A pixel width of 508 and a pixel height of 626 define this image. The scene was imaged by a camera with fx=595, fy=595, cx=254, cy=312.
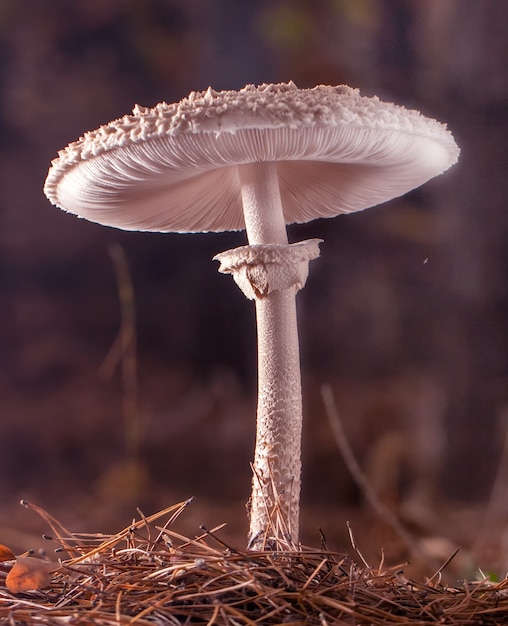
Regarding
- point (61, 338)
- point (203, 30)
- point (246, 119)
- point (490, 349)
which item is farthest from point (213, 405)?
point (246, 119)

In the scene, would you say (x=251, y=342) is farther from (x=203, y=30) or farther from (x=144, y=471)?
(x=203, y=30)

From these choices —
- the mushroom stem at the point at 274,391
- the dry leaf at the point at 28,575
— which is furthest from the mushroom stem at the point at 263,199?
the dry leaf at the point at 28,575

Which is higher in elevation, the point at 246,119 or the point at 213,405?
the point at 246,119

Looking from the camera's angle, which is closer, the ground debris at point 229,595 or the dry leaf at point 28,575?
the ground debris at point 229,595

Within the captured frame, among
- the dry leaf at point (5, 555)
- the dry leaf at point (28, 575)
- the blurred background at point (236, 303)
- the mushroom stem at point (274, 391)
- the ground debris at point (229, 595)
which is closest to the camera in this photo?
the ground debris at point (229, 595)

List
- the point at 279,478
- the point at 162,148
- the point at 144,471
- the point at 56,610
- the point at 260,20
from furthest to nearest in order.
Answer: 1. the point at 144,471
2. the point at 260,20
3. the point at 279,478
4. the point at 162,148
5. the point at 56,610

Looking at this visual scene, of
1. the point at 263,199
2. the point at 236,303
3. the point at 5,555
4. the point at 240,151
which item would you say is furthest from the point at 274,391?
the point at 236,303

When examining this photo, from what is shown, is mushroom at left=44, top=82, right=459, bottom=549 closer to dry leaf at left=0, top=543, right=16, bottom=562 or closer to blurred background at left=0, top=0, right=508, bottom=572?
dry leaf at left=0, top=543, right=16, bottom=562

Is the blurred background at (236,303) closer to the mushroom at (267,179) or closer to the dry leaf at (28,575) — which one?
the mushroom at (267,179)
